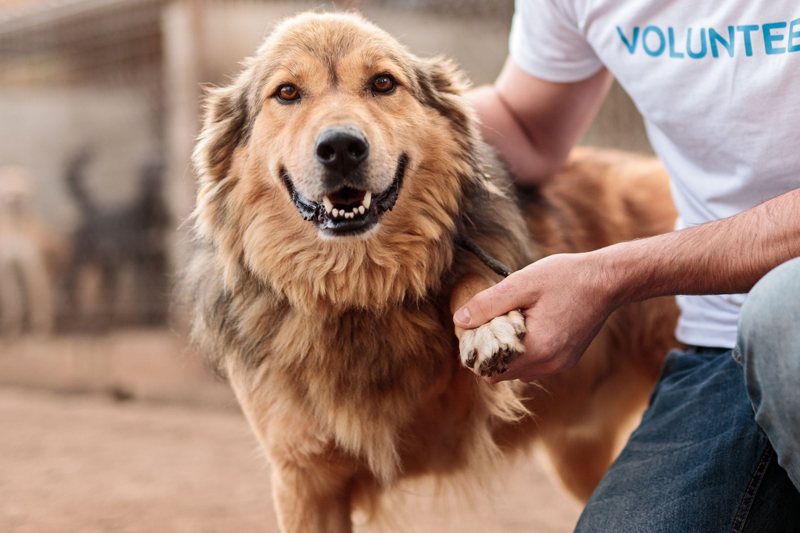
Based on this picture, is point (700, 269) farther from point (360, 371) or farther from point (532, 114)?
point (532, 114)

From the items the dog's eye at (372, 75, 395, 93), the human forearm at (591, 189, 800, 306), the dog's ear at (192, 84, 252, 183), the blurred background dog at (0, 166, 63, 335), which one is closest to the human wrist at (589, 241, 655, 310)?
the human forearm at (591, 189, 800, 306)

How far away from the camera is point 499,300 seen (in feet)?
4.82

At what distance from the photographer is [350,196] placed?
1762 mm

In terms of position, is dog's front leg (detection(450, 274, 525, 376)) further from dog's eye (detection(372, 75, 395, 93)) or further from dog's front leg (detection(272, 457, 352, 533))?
dog's eye (detection(372, 75, 395, 93))

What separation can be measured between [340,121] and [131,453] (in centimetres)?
272

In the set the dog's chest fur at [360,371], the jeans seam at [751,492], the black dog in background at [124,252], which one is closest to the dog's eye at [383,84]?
the dog's chest fur at [360,371]

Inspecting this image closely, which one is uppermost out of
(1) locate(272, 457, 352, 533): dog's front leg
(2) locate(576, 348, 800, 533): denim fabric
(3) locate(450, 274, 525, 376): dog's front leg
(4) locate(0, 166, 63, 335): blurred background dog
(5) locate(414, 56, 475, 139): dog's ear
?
(5) locate(414, 56, 475, 139): dog's ear

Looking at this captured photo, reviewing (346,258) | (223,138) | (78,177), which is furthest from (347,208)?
(78,177)

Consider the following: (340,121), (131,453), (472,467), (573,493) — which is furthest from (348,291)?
(131,453)

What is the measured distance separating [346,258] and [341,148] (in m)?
0.31

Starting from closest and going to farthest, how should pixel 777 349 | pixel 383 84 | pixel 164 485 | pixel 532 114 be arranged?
pixel 777 349 < pixel 383 84 < pixel 532 114 < pixel 164 485

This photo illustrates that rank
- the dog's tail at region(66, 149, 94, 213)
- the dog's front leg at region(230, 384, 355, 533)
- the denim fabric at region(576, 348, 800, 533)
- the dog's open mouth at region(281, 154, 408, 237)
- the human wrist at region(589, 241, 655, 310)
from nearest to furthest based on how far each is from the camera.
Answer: the human wrist at region(589, 241, 655, 310)
the denim fabric at region(576, 348, 800, 533)
the dog's open mouth at region(281, 154, 408, 237)
the dog's front leg at region(230, 384, 355, 533)
the dog's tail at region(66, 149, 94, 213)

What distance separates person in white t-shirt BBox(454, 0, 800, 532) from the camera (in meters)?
1.36

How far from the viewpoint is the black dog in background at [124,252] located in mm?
5582
